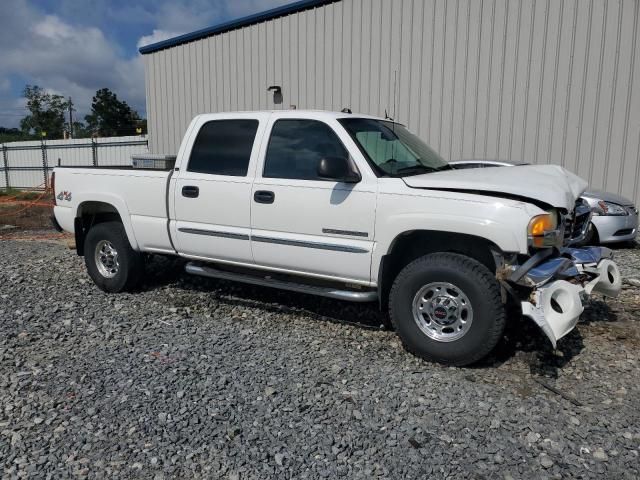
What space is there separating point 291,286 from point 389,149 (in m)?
1.49

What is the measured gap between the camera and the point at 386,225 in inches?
174

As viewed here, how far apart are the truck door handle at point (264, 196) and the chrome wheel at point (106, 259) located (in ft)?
7.18

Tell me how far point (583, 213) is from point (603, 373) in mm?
1373

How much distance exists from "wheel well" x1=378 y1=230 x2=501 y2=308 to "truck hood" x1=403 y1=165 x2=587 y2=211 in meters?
0.36

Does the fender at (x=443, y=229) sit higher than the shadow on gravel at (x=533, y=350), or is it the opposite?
the fender at (x=443, y=229)

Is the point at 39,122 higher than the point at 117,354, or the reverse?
the point at 39,122

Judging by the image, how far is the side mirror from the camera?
173 inches

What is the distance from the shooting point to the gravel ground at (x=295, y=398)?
305cm

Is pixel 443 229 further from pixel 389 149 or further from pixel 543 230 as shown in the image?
pixel 389 149

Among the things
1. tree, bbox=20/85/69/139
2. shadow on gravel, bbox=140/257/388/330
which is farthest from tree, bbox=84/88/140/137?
shadow on gravel, bbox=140/257/388/330

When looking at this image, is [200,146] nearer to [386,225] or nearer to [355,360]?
[386,225]

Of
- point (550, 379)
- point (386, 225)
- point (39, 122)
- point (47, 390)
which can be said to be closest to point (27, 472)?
point (47, 390)

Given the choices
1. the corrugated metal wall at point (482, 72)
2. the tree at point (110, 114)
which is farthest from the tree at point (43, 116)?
the corrugated metal wall at point (482, 72)

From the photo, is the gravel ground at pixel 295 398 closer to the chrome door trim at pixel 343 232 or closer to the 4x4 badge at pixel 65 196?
the chrome door trim at pixel 343 232
